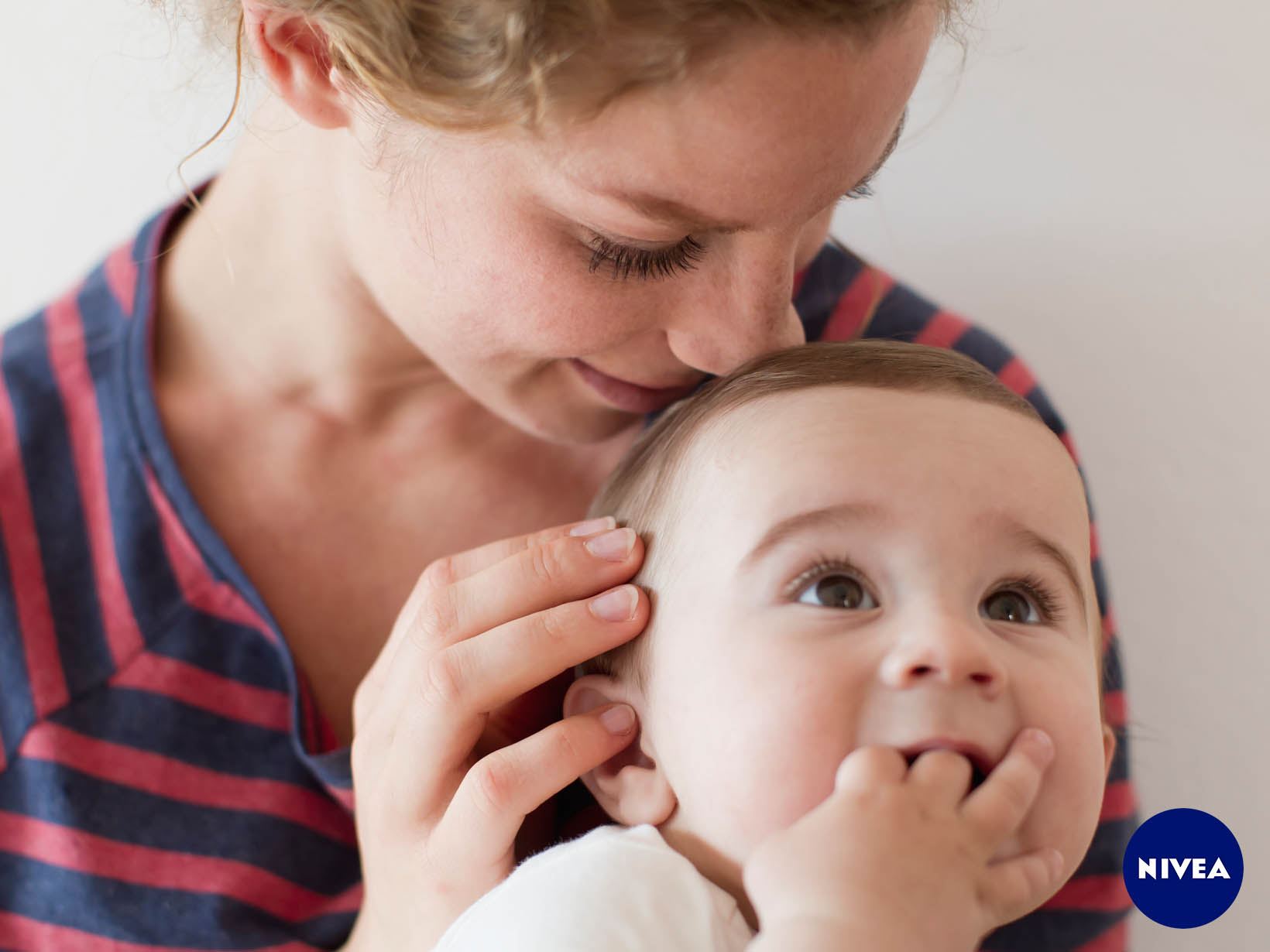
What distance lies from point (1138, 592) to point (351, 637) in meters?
1.09

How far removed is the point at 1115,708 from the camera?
4.62 feet

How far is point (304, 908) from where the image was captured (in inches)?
57.1

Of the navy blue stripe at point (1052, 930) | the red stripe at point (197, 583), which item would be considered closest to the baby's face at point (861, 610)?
the navy blue stripe at point (1052, 930)

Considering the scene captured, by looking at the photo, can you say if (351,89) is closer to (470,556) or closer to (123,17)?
(470,556)

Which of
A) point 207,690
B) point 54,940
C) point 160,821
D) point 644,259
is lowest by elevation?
point 54,940

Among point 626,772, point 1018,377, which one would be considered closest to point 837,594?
point 626,772

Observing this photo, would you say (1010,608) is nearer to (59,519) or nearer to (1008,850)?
(1008,850)

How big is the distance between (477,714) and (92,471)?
60cm

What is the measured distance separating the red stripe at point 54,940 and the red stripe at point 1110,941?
2.85 ft

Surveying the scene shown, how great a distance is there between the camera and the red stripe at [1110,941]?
1.39 m

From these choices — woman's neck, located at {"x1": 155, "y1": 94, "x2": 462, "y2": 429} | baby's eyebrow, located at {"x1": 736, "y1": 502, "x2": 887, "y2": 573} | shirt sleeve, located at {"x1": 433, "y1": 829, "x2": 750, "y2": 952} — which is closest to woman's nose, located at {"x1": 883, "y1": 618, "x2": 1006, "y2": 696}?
baby's eyebrow, located at {"x1": 736, "y1": 502, "x2": 887, "y2": 573}

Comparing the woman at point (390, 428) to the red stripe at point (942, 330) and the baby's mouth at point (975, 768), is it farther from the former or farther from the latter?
the baby's mouth at point (975, 768)

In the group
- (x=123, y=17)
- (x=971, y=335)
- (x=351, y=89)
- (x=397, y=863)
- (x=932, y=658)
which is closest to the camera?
(x=932, y=658)

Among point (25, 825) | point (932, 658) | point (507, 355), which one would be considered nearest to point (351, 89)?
point (507, 355)
